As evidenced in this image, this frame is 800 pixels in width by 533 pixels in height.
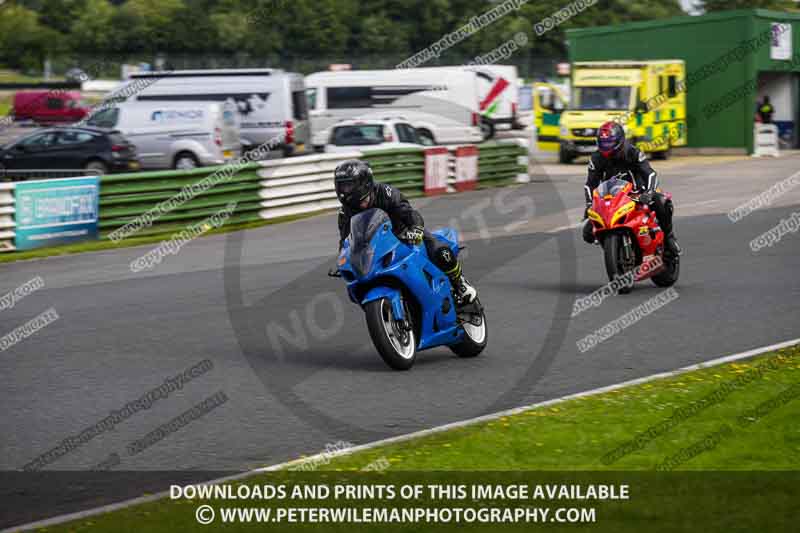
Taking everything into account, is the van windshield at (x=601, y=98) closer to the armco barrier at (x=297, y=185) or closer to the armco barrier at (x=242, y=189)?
the armco barrier at (x=242, y=189)

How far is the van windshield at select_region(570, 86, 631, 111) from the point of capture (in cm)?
3744

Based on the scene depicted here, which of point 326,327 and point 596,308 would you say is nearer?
point 326,327

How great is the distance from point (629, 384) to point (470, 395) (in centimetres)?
116

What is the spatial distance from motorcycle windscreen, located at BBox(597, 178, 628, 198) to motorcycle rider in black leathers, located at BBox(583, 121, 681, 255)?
13cm

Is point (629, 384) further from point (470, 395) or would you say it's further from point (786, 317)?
point (786, 317)

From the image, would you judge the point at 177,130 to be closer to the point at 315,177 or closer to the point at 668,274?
the point at 315,177

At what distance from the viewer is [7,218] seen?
62.3ft

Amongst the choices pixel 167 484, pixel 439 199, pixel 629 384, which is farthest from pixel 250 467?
pixel 439 199

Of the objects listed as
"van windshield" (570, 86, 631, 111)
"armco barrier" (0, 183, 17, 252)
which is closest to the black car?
"armco barrier" (0, 183, 17, 252)

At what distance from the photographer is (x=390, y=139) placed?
30672 mm

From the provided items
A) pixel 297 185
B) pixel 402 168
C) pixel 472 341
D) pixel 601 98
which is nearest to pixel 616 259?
pixel 472 341

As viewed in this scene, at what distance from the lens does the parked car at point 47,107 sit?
54500 millimetres

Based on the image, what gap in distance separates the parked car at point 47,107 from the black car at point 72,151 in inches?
880

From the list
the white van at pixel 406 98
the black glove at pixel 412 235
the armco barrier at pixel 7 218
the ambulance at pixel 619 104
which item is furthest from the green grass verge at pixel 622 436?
the white van at pixel 406 98
